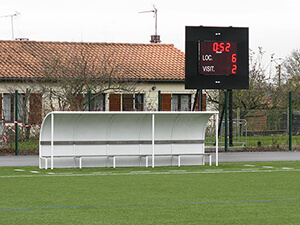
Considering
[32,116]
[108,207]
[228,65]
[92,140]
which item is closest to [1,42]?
[32,116]

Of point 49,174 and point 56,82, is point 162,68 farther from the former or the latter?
point 49,174

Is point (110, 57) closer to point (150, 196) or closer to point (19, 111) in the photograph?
point (19, 111)

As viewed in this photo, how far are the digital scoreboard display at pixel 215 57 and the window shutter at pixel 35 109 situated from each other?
6160mm

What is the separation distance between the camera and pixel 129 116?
18609 mm

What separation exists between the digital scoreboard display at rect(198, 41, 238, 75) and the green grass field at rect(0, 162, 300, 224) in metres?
6.87

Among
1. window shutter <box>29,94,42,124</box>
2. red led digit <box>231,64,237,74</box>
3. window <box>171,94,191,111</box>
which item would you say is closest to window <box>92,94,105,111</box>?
window shutter <box>29,94,42,124</box>

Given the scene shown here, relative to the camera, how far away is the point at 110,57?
146ft

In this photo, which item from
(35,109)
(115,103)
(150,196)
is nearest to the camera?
(150,196)

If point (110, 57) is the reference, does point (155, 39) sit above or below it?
above

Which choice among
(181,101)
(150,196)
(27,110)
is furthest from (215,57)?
(181,101)

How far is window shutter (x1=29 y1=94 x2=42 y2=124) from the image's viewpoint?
82.1ft

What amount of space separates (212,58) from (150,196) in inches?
495

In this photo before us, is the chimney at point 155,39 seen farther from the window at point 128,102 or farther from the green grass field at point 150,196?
the green grass field at point 150,196

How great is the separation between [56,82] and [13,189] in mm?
18135
